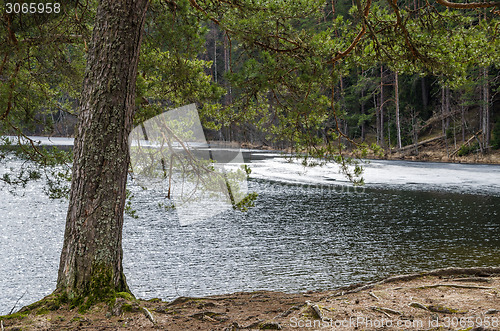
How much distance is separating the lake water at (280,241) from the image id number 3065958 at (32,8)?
459 centimetres

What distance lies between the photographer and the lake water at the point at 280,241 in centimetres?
758

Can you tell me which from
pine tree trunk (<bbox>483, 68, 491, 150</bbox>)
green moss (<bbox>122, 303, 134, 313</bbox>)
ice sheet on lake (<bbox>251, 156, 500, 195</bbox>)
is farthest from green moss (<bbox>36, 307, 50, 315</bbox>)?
pine tree trunk (<bbox>483, 68, 491, 150</bbox>)

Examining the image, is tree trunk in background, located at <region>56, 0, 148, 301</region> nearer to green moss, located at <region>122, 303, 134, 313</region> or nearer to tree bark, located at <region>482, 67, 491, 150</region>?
green moss, located at <region>122, 303, 134, 313</region>

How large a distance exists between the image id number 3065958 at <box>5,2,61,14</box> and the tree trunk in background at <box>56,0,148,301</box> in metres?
2.26

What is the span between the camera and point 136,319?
3.51 meters

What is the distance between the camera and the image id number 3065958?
5.23 m

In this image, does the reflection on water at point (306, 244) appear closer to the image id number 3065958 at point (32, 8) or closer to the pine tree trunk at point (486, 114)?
the image id number 3065958 at point (32, 8)

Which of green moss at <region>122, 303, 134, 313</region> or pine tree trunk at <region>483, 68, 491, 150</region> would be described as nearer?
green moss at <region>122, 303, 134, 313</region>

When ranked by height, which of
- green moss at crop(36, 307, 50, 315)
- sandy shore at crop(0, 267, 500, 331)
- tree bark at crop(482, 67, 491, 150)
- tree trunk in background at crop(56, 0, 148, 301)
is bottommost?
sandy shore at crop(0, 267, 500, 331)

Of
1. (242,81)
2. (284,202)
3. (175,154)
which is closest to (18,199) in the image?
(284,202)

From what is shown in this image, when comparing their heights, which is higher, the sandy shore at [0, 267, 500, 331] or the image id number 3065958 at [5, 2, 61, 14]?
the image id number 3065958 at [5, 2, 61, 14]
